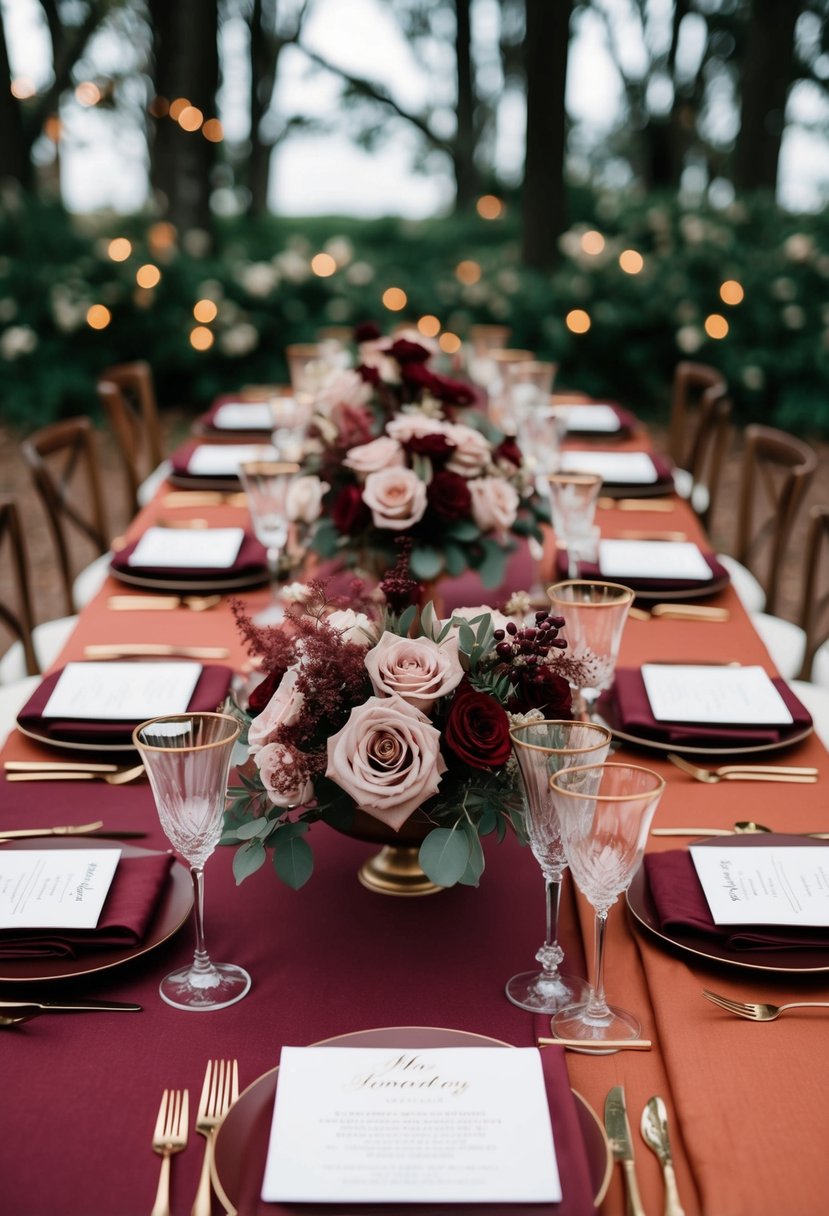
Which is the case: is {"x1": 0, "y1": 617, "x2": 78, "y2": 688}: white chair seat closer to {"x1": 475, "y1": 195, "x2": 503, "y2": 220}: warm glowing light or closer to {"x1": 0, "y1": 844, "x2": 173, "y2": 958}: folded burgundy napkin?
{"x1": 0, "y1": 844, "x2": 173, "y2": 958}: folded burgundy napkin

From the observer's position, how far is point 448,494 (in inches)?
81.5

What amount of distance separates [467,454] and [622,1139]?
131 cm

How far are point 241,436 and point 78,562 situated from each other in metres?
1.99

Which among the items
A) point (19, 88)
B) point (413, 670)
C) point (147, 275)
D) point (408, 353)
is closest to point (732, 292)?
point (147, 275)

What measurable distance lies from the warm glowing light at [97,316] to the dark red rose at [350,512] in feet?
16.0

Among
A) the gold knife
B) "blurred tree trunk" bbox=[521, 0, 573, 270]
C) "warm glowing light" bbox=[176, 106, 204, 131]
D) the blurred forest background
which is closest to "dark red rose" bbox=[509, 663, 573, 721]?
the gold knife

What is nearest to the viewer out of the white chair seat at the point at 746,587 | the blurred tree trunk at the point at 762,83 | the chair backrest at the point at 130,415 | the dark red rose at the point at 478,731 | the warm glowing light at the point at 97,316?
the dark red rose at the point at 478,731

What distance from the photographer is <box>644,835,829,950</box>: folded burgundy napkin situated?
124 centimetres

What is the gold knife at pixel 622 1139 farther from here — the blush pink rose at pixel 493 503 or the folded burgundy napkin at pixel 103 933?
the blush pink rose at pixel 493 503

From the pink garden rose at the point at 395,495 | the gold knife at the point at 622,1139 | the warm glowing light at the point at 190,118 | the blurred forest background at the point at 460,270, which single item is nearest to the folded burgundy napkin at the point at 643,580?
the pink garden rose at the point at 395,495

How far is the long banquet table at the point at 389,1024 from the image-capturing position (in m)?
1.00

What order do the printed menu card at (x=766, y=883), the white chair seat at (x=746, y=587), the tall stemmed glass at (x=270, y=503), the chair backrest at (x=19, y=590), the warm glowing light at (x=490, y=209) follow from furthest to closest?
the warm glowing light at (x=490, y=209), the white chair seat at (x=746, y=587), the chair backrest at (x=19, y=590), the tall stemmed glass at (x=270, y=503), the printed menu card at (x=766, y=883)

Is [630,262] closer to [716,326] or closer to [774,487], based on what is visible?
[716,326]

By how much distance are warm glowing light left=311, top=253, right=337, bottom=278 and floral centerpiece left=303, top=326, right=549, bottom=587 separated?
486 cm
